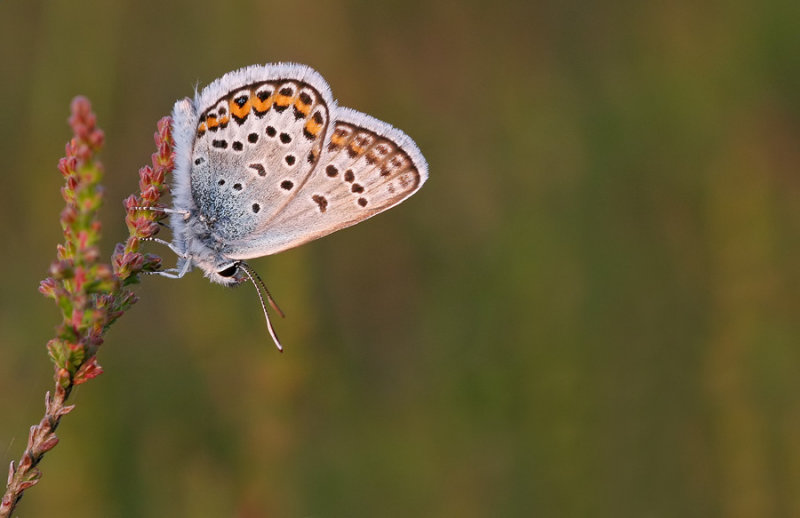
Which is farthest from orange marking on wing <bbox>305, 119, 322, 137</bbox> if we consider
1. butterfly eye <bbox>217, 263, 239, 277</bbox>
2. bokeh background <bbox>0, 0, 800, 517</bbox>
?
bokeh background <bbox>0, 0, 800, 517</bbox>

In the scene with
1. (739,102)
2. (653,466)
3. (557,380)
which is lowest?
(653,466)

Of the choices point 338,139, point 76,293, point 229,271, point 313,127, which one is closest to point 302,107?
point 313,127

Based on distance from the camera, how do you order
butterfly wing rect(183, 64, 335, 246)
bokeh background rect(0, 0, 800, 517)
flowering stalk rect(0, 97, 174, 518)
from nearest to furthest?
flowering stalk rect(0, 97, 174, 518), butterfly wing rect(183, 64, 335, 246), bokeh background rect(0, 0, 800, 517)

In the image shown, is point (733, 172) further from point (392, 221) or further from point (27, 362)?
point (27, 362)

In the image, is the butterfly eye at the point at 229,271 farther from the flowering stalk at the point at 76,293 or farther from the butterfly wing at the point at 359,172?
the flowering stalk at the point at 76,293

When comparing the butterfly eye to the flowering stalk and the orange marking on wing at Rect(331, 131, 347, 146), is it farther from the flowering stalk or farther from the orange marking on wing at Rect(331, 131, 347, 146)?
the flowering stalk

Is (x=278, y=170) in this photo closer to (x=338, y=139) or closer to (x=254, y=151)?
(x=254, y=151)

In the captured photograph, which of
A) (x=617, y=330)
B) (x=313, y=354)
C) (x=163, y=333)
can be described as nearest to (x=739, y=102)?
(x=617, y=330)
